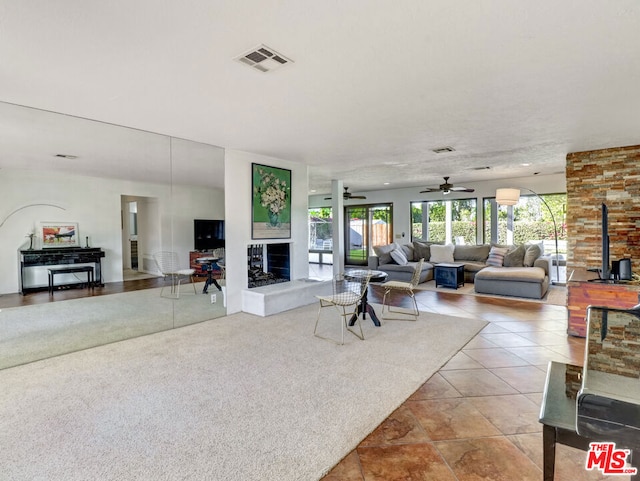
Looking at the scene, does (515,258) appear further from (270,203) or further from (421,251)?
(270,203)

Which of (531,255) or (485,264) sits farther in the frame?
(485,264)

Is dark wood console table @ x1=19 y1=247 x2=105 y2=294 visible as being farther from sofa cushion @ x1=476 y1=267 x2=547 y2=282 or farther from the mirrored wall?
sofa cushion @ x1=476 y1=267 x2=547 y2=282

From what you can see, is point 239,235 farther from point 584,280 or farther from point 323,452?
point 584,280

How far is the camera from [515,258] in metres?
7.50

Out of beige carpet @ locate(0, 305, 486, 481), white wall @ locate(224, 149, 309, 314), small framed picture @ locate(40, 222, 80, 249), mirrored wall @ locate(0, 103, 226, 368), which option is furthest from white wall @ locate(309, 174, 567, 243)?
small framed picture @ locate(40, 222, 80, 249)

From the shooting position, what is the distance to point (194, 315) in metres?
4.66

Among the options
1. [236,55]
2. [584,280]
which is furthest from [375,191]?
[236,55]

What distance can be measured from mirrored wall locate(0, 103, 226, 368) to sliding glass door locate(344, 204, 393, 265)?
23.2ft

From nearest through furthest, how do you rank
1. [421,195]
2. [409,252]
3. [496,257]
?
1. [496,257]
2. [409,252]
3. [421,195]

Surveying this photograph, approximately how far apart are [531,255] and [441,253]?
77.3 inches

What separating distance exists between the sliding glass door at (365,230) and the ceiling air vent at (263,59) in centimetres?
878

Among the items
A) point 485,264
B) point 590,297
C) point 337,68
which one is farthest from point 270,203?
point 485,264

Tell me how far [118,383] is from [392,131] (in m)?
3.80

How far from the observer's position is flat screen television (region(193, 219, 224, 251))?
4.64 metres
